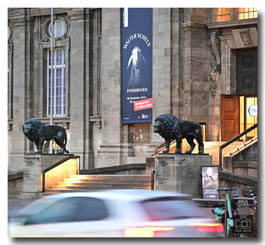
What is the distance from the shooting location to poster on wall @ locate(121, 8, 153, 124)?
35188 mm

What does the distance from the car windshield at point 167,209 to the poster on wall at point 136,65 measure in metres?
22.0

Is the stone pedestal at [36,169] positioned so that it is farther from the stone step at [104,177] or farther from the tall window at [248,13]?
the tall window at [248,13]

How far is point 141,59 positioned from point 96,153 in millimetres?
6027

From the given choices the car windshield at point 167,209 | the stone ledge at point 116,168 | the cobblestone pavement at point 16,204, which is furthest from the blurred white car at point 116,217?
the stone ledge at point 116,168

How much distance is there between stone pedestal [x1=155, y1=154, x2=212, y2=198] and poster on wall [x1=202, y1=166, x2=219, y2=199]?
407 mm

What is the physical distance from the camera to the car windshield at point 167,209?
41.0ft

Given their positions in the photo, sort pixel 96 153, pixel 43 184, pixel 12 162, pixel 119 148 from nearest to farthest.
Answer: pixel 43 184
pixel 119 148
pixel 96 153
pixel 12 162

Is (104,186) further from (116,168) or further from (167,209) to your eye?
A: (167,209)

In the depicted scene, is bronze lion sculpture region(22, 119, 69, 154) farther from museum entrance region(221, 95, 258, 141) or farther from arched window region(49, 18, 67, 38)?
arched window region(49, 18, 67, 38)

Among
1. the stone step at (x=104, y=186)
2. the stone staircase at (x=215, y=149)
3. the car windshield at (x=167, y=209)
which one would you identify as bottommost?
the stone step at (x=104, y=186)

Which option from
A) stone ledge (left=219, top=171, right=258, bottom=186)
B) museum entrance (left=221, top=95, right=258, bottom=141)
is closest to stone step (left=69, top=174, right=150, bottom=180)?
stone ledge (left=219, top=171, right=258, bottom=186)

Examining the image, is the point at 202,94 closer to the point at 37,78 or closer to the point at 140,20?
the point at 140,20
